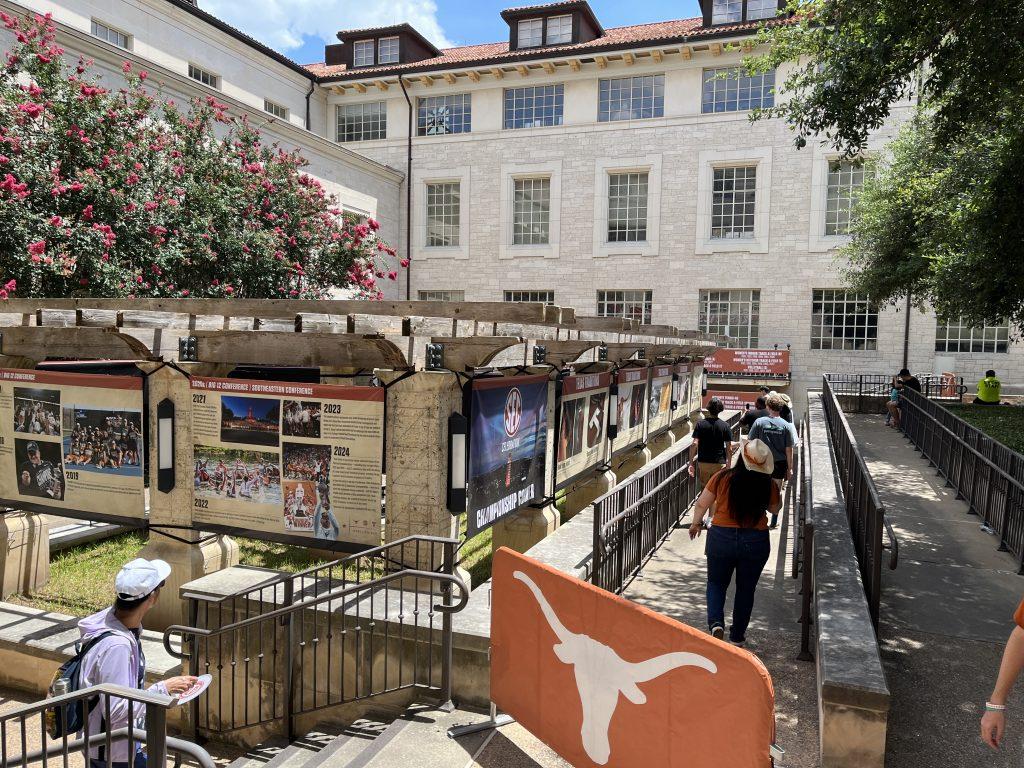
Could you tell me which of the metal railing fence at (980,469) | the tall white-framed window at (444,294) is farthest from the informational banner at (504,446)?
the tall white-framed window at (444,294)

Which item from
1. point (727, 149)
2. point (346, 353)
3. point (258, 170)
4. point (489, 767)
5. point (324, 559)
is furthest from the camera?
point (727, 149)

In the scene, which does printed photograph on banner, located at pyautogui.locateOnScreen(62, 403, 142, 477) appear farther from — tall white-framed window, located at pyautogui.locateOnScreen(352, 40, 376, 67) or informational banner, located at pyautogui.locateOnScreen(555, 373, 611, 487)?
tall white-framed window, located at pyautogui.locateOnScreen(352, 40, 376, 67)

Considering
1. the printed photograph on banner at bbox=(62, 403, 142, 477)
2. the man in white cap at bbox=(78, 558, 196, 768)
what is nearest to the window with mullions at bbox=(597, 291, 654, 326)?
the printed photograph on banner at bbox=(62, 403, 142, 477)

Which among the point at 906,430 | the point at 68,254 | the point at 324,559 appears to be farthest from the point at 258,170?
the point at 906,430

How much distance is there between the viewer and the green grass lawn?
1339cm

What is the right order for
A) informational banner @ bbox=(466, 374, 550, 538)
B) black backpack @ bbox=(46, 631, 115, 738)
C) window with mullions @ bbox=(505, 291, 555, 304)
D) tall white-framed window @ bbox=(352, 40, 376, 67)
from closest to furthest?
black backpack @ bbox=(46, 631, 115, 738) → informational banner @ bbox=(466, 374, 550, 538) → window with mullions @ bbox=(505, 291, 555, 304) → tall white-framed window @ bbox=(352, 40, 376, 67)

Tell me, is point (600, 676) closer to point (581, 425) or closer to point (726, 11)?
point (581, 425)

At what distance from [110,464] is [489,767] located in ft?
16.9

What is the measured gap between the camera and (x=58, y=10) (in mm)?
23281

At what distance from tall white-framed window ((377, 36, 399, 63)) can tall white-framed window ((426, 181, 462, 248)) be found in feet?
23.8

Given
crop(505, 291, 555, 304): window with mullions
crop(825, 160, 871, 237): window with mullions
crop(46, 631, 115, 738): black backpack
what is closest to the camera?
crop(46, 631, 115, 738): black backpack

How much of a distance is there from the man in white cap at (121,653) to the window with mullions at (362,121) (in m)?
35.2

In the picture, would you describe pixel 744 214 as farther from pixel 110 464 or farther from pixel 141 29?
pixel 110 464

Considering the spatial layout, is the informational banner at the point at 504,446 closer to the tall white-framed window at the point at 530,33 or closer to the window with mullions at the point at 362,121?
the tall white-framed window at the point at 530,33
